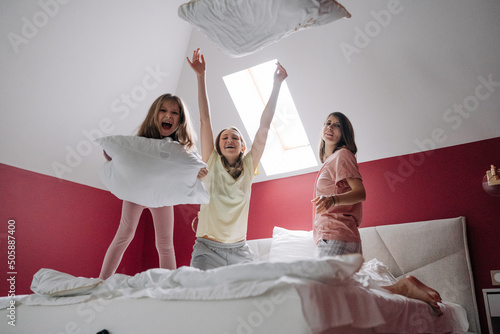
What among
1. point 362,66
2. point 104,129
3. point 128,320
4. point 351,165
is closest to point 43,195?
point 104,129

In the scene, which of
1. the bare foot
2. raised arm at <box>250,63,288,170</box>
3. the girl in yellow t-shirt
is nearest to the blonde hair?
the girl in yellow t-shirt

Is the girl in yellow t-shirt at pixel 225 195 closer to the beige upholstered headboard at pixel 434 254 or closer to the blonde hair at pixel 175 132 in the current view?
the blonde hair at pixel 175 132

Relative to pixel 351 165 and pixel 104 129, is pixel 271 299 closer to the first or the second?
pixel 351 165

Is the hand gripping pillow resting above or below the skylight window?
below

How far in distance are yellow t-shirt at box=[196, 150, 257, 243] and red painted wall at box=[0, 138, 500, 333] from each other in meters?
1.46

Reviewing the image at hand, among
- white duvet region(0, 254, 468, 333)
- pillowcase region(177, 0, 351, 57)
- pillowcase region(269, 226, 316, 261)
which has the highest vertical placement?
pillowcase region(177, 0, 351, 57)

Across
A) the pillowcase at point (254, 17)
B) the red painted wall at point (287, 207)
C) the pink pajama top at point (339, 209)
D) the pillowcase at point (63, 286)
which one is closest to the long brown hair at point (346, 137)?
the pink pajama top at point (339, 209)

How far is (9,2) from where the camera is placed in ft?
7.34

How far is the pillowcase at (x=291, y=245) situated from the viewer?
2.89m

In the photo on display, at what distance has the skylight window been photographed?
139 inches

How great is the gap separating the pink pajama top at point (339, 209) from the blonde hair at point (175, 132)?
2.40 feet

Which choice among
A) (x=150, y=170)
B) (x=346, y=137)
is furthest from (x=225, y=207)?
(x=346, y=137)

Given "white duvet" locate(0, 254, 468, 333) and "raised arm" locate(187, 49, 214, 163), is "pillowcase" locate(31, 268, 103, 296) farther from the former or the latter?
"raised arm" locate(187, 49, 214, 163)

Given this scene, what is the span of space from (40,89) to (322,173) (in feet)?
6.90
